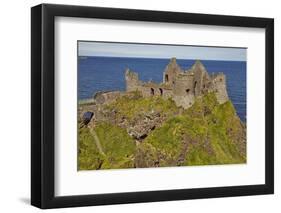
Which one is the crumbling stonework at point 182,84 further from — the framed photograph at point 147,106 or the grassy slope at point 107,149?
the grassy slope at point 107,149

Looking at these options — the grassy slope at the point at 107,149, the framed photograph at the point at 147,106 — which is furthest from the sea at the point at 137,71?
the grassy slope at the point at 107,149

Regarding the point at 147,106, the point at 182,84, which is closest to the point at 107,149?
the point at 147,106

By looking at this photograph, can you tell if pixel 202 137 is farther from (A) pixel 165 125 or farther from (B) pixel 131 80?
(B) pixel 131 80

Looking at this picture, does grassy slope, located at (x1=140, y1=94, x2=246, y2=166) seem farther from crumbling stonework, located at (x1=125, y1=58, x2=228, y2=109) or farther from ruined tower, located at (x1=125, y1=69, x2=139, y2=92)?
ruined tower, located at (x1=125, y1=69, x2=139, y2=92)

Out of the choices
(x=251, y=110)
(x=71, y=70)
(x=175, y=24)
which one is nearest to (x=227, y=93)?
(x=251, y=110)

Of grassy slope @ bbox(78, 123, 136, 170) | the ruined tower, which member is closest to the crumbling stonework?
the ruined tower

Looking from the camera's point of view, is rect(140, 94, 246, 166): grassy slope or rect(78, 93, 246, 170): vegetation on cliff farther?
rect(140, 94, 246, 166): grassy slope

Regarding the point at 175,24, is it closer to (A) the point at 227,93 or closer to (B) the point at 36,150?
(A) the point at 227,93

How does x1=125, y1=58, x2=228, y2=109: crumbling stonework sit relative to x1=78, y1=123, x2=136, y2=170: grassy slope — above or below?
above
